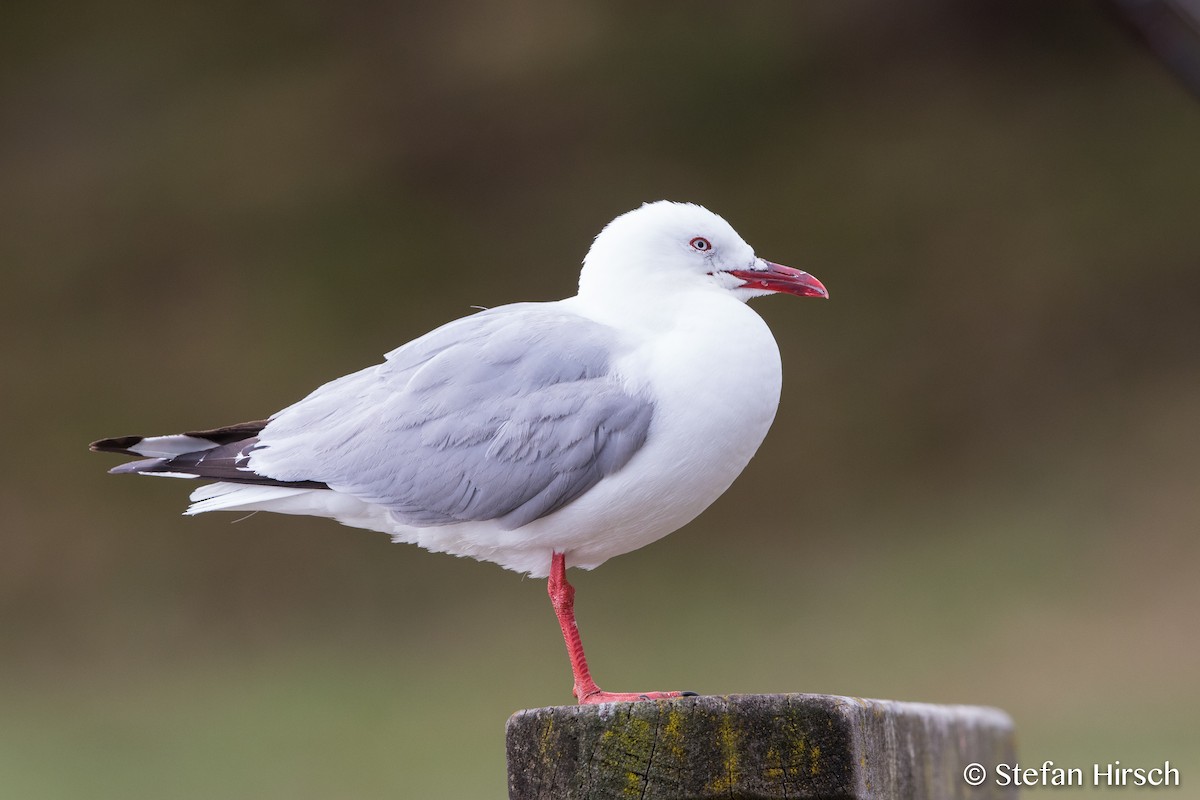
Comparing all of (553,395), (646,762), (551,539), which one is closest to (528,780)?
(646,762)

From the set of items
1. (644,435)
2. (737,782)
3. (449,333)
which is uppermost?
(449,333)

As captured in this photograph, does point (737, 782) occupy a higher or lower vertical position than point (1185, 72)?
lower

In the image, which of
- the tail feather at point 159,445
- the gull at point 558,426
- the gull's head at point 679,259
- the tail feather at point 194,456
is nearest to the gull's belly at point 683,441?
the gull at point 558,426

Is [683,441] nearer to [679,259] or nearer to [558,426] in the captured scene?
[558,426]

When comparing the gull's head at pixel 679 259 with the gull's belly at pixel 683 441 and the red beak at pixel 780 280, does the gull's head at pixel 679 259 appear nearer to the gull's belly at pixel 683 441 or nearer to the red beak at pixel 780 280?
the red beak at pixel 780 280

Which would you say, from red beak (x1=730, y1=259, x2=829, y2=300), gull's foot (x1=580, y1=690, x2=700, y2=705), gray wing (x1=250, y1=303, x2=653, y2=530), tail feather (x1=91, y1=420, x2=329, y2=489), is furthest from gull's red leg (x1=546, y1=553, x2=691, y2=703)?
red beak (x1=730, y1=259, x2=829, y2=300)

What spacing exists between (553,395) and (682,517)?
286mm

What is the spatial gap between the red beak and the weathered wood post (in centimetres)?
95

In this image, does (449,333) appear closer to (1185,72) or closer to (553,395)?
(553,395)

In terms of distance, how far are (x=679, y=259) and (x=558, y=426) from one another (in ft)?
1.36

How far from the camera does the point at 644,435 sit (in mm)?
1955

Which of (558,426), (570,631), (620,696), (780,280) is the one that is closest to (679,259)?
(780,280)

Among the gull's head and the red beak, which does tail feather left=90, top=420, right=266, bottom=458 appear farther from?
the red beak

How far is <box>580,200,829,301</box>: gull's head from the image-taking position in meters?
2.20
